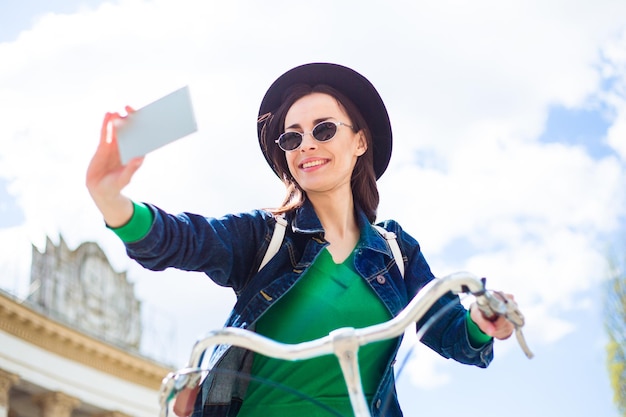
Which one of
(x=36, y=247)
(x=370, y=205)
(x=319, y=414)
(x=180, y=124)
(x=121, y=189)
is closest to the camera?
(x=180, y=124)

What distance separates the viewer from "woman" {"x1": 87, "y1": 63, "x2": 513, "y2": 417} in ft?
6.81

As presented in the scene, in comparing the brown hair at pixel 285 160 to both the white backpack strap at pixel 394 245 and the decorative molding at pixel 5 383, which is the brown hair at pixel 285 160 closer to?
the white backpack strap at pixel 394 245

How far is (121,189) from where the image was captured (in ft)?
6.26

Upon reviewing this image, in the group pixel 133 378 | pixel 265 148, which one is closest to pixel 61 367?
pixel 133 378

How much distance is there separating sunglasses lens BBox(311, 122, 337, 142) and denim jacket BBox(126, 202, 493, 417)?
0.65ft

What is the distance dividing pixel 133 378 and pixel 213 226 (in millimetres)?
24626

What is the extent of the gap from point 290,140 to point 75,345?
22757 mm

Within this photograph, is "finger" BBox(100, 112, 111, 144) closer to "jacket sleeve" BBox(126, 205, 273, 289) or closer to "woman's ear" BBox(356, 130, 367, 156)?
"jacket sleeve" BBox(126, 205, 273, 289)

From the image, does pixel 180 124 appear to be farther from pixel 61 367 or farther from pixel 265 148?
pixel 61 367

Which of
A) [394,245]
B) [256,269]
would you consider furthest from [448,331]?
[256,269]

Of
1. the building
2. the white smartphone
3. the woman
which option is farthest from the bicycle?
the building

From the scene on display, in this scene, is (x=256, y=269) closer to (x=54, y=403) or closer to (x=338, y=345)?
(x=338, y=345)

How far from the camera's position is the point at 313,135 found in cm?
254

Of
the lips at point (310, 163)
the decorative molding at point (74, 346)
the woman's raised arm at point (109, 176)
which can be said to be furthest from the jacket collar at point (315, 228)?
the decorative molding at point (74, 346)
